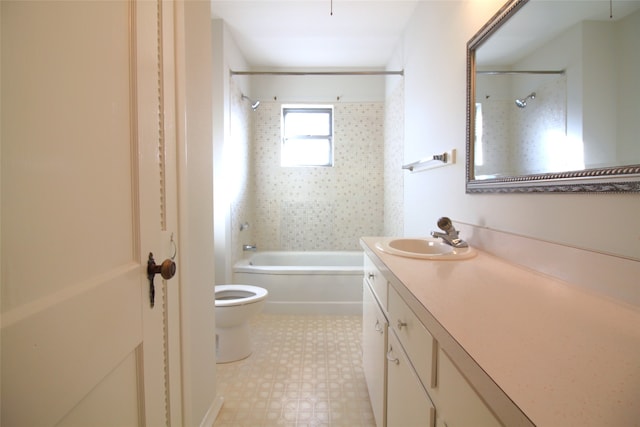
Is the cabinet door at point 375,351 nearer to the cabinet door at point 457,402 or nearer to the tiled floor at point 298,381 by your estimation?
the tiled floor at point 298,381

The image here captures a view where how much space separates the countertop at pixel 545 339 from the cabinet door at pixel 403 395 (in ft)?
0.80

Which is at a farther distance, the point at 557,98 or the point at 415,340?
the point at 557,98

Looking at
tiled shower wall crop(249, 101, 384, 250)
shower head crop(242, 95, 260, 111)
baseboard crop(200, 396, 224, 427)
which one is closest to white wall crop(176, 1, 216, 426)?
baseboard crop(200, 396, 224, 427)

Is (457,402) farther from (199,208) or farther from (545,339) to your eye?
(199,208)

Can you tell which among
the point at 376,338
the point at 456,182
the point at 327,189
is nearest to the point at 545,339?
the point at 376,338

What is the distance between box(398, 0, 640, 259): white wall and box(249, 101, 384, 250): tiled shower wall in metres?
1.01

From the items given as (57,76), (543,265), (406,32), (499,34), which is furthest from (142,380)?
(406,32)

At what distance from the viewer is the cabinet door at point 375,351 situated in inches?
45.3

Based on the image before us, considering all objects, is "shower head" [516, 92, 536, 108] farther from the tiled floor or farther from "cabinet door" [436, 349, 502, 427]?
the tiled floor

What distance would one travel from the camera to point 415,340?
2.48 feet

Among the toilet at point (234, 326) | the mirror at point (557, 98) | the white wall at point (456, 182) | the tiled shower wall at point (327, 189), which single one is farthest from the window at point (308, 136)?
the mirror at point (557, 98)

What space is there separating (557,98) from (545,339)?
0.79 m

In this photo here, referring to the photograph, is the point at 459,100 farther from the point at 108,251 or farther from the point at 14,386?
the point at 14,386

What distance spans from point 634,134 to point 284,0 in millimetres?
2405
